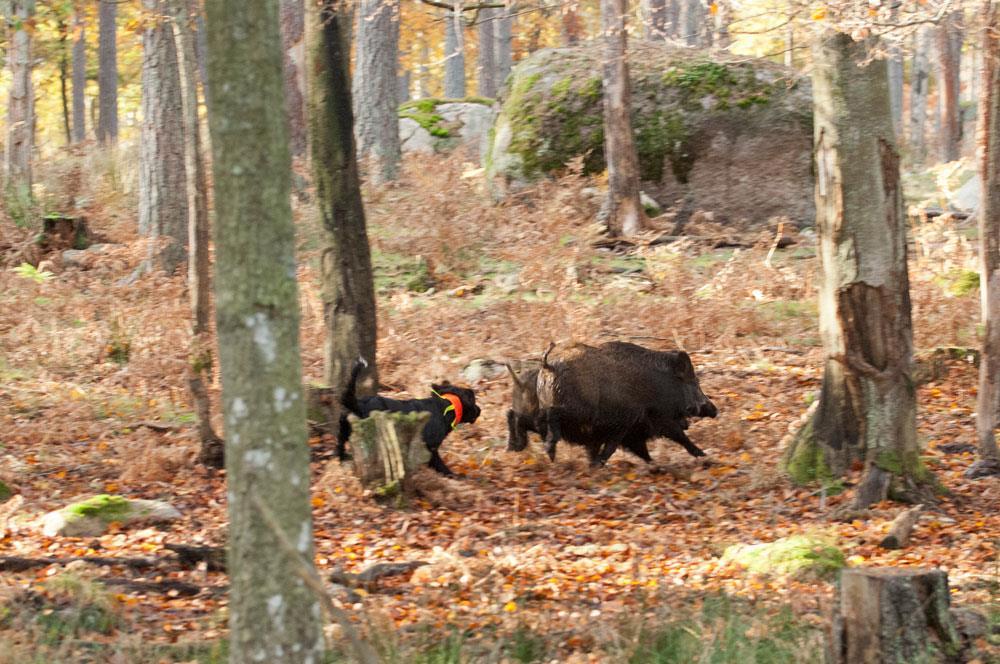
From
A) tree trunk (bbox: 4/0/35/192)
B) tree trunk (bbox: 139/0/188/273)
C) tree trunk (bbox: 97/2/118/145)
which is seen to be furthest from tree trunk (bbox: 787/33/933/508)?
tree trunk (bbox: 97/2/118/145)

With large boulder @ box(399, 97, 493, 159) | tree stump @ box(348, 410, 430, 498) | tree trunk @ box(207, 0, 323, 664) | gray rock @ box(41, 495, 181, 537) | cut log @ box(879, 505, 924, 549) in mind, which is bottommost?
cut log @ box(879, 505, 924, 549)

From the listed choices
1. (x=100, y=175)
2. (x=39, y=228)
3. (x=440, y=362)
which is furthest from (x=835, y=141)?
(x=100, y=175)

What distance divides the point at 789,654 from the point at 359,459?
168 inches

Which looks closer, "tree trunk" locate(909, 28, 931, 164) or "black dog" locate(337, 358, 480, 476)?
"black dog" locate(337, 358, 480, 476)

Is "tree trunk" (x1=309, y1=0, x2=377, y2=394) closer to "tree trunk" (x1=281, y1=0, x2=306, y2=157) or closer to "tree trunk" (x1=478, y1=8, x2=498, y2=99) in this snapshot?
"tree trunk" (x1=281, y1=0, x2=306, y2=157)

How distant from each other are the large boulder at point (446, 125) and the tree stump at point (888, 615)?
19823mm

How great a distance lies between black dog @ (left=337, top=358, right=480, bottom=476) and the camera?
363 inches

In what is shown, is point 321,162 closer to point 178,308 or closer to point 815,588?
point 178,308

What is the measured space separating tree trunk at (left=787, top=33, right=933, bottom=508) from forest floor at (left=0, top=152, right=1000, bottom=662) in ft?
1.54

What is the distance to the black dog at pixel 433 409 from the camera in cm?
923

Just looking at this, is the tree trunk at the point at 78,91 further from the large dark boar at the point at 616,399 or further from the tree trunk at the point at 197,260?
the large dark boar at the point at 616,399

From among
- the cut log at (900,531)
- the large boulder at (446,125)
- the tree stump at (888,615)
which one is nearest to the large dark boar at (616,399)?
the cut log at (900,531)

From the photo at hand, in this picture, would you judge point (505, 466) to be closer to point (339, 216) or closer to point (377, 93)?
point (339, 216)

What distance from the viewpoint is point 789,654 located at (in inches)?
216
